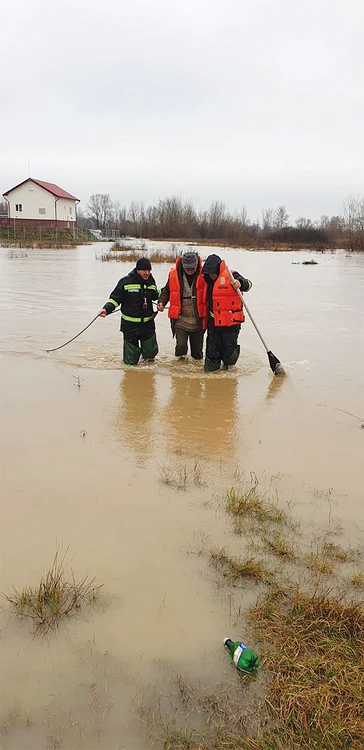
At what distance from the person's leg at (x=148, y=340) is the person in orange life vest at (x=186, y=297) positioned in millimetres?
364

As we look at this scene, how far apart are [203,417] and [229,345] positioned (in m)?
1.96

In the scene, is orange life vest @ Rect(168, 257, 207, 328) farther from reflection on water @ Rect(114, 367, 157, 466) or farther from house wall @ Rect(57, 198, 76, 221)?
house wall @ Rect(57, 198, 76, 221)

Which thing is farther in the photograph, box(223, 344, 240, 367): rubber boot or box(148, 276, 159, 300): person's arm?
box(223, 344, 240, 367): rubber boot

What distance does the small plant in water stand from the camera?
2.89m

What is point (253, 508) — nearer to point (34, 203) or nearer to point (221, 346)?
point (221, 346)

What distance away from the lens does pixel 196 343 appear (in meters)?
8.69

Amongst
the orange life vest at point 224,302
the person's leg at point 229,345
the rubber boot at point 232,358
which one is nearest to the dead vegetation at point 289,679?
the orange life vest at point 224,302

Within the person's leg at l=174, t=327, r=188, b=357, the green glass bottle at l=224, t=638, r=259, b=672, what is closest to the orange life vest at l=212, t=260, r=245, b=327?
the person's leg at l=174, t=327, r=188, b=357

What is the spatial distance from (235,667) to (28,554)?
61.2 inches

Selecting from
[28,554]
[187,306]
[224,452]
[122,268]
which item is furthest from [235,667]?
[122,268]

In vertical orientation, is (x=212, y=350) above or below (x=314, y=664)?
above

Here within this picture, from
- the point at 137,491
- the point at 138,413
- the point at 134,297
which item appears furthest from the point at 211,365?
the point at 137,491

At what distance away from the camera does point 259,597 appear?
9.97 ft

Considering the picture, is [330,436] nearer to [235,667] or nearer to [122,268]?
[235,667]
